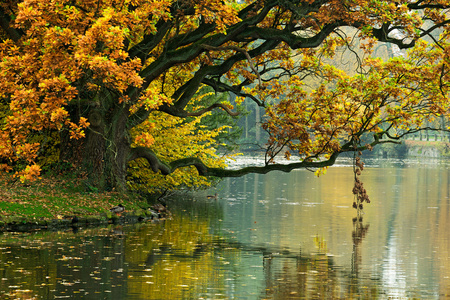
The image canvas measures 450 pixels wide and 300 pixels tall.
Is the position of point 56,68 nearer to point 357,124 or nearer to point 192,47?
point 192,47

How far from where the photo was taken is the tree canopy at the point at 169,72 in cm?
1881

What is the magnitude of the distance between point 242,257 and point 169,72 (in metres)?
12.7

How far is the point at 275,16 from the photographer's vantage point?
2416 centimetres

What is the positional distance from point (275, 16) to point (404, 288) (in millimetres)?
13546

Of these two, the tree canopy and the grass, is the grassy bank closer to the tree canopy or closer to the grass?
the grass

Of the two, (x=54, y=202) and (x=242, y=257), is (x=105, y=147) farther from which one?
(x=242, y=257)

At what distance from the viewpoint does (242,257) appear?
1623 centimetres

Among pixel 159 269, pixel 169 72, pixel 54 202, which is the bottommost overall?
pixel 159 269

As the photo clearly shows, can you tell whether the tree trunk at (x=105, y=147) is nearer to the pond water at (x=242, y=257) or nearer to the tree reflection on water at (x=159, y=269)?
the pond water at (x=242, y=257)

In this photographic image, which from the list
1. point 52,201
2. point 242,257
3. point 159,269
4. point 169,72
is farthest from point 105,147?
point 159,269

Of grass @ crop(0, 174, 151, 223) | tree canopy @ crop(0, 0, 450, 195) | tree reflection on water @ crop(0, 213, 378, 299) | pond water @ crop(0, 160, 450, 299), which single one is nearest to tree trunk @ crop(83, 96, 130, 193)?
tree canopy @ crop(0, 0, 450, 195)

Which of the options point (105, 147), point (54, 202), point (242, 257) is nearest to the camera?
point (242, 257)

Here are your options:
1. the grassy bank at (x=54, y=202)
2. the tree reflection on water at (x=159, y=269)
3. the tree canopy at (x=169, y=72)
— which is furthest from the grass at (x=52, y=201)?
the tree reflection on water at (x=159, y=269)

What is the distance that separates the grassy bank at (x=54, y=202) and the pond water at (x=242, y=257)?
1.12m
